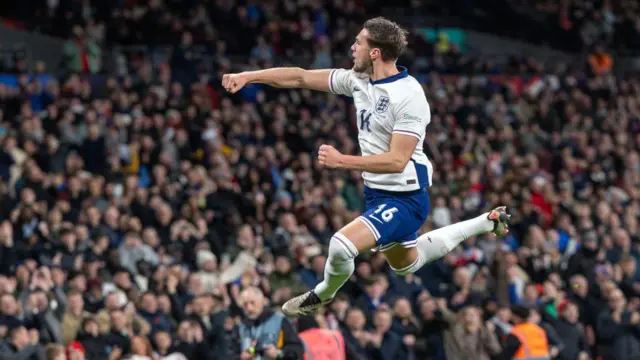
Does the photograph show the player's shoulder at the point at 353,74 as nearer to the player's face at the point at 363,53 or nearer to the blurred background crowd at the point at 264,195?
the player's face at the point at 363,53

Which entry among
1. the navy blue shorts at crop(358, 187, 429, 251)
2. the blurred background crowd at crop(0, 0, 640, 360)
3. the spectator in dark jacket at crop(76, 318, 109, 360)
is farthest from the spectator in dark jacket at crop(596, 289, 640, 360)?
the navy blue shorts at crop(358, 187, 429, 251)

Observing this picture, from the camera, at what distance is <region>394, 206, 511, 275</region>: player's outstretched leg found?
30.7 feet

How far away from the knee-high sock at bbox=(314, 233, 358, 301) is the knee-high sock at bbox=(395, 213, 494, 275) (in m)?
0.59

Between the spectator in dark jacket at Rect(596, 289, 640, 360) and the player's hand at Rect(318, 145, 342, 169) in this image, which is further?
the spectator in dark jacket at Rect(596, 289, 640, 360)

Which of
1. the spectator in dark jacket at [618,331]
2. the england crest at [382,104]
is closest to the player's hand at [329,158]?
the england crest at [382,104]

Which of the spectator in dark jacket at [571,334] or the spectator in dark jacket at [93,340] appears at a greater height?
the spectator in dark jacket at [93,340]

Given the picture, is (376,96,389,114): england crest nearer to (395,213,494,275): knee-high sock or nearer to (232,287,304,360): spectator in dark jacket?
(395,213,494,275): knee-high sock

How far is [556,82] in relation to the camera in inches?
969

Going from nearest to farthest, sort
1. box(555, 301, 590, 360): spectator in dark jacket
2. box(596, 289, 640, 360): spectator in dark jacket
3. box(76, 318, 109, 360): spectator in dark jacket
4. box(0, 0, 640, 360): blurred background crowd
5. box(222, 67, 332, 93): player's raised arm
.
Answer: box(222, 67, 332, 93): player's raised arm
box(76, 318, 109, 360): spectator in dark jacket
box(0, 0, 640, 360): blurred background crowd
box(555, 301, 590, 360): spectator in dark jacket
box(596, 289, 640, 360): spectator in dark jacket

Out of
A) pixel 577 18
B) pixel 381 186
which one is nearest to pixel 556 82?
pixel 577 18

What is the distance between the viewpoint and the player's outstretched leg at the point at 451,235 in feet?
30.7

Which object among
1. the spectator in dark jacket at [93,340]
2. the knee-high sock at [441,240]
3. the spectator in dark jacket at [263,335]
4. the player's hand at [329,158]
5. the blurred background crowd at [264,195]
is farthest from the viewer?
the blurred background crowd at [264,195]

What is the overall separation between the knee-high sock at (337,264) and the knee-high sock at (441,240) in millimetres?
586

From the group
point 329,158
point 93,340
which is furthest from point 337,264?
point 93,340
